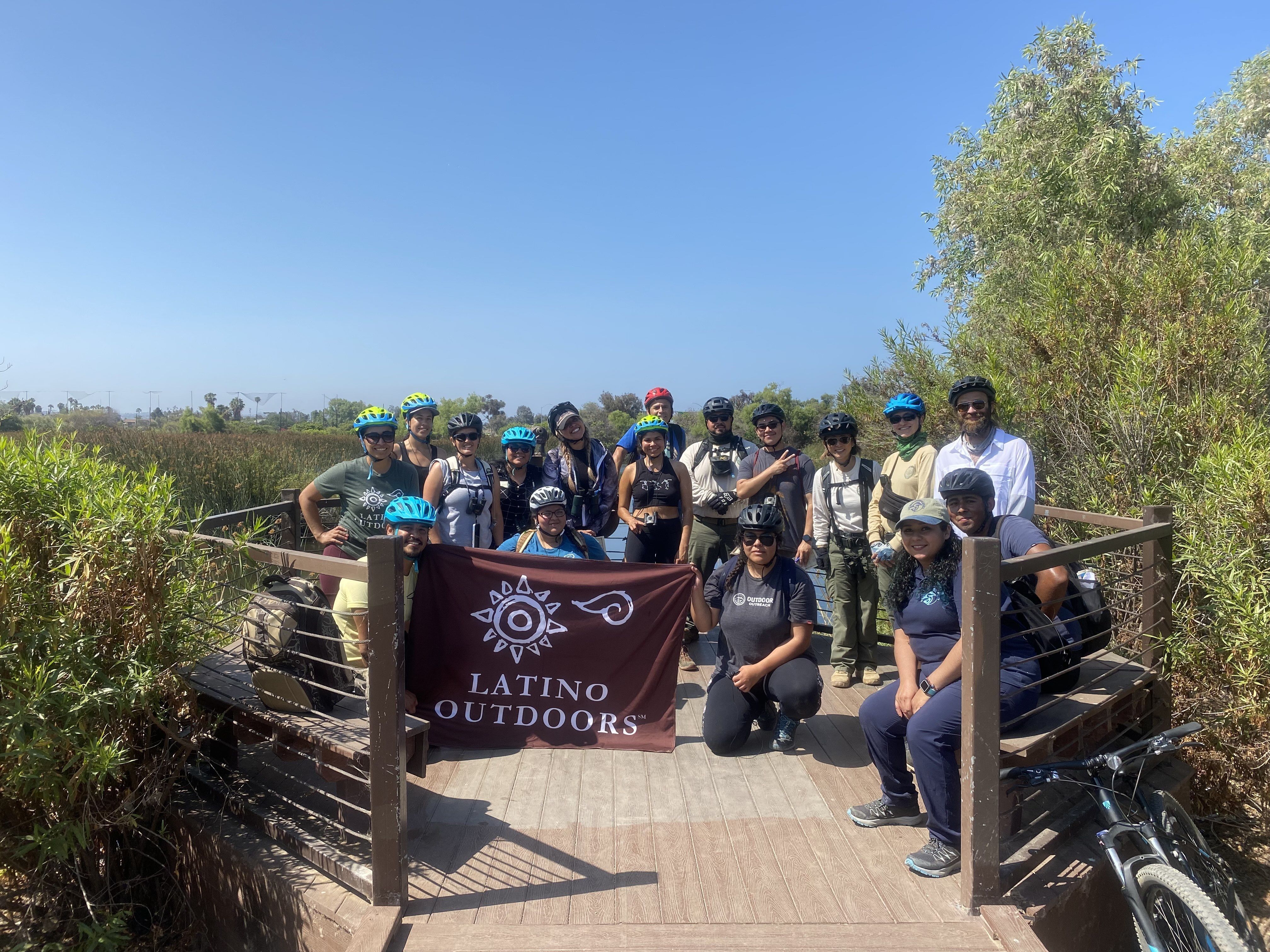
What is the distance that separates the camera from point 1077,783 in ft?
10.8

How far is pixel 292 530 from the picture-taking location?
6172 mm

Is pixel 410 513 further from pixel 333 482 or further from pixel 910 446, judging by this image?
pixel 910 446

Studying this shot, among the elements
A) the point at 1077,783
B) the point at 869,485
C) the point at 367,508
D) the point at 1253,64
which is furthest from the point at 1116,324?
the point at 1253,64

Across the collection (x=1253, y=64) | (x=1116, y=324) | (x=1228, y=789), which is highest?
(x=1253, y=64)

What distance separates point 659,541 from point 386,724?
9.55 ft

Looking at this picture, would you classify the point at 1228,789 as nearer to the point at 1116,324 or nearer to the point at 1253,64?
the point at 1116,324

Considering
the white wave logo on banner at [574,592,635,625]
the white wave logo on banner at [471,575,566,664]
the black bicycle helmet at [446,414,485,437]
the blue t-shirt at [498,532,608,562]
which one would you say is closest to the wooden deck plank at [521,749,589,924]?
the white wave logo on banner at [471,575,566,664]

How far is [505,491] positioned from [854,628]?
104 inches

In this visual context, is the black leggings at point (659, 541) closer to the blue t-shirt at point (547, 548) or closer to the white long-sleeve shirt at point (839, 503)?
the blue t-shirt at point (547, 548)

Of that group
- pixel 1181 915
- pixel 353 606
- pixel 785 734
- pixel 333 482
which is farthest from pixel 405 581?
pixel 1181 915

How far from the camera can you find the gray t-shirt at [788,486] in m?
5.84

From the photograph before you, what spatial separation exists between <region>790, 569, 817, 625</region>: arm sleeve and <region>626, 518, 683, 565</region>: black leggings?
4.34ft

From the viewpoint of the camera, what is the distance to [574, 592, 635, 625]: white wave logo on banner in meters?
4.11

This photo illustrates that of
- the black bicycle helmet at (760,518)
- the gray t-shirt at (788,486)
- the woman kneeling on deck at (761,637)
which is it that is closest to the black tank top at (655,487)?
the gray t-shirt at (788,486)
